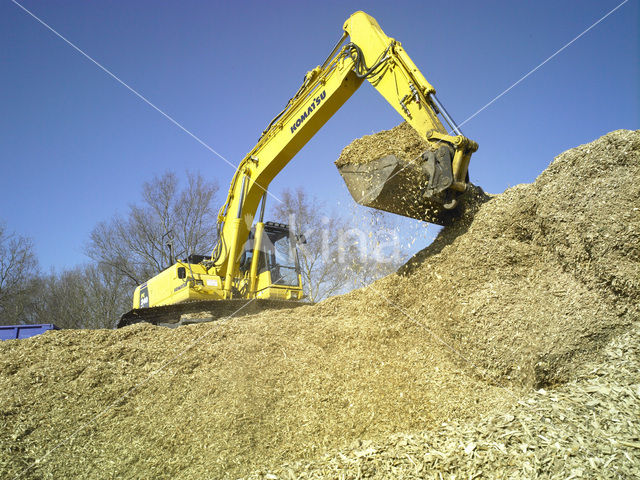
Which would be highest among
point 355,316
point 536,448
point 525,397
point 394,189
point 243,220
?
point 243,220

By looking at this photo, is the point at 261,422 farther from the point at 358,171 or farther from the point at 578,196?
the point at 578,196

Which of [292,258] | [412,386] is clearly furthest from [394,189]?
[292,258]

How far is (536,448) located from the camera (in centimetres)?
269

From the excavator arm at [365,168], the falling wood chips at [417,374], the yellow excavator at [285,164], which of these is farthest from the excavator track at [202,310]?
the falling wood chips at [417,374]

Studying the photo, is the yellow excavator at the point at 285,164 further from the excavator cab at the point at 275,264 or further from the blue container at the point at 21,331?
the blue container at the point at 21,331

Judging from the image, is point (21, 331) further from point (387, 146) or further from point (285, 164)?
point (387, 146)

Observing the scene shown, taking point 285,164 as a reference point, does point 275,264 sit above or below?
below

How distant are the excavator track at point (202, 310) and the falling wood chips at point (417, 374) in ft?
9.13

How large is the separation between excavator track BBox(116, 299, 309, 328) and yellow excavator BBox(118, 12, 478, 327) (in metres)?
0.02

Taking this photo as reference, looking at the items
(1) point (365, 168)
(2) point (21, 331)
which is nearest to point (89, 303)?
(2) point (21, 331)

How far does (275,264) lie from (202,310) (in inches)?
79.4

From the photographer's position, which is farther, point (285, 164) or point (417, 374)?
point (285, 164)

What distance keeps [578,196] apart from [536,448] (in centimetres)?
258

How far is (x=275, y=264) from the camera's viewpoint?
943 cm
